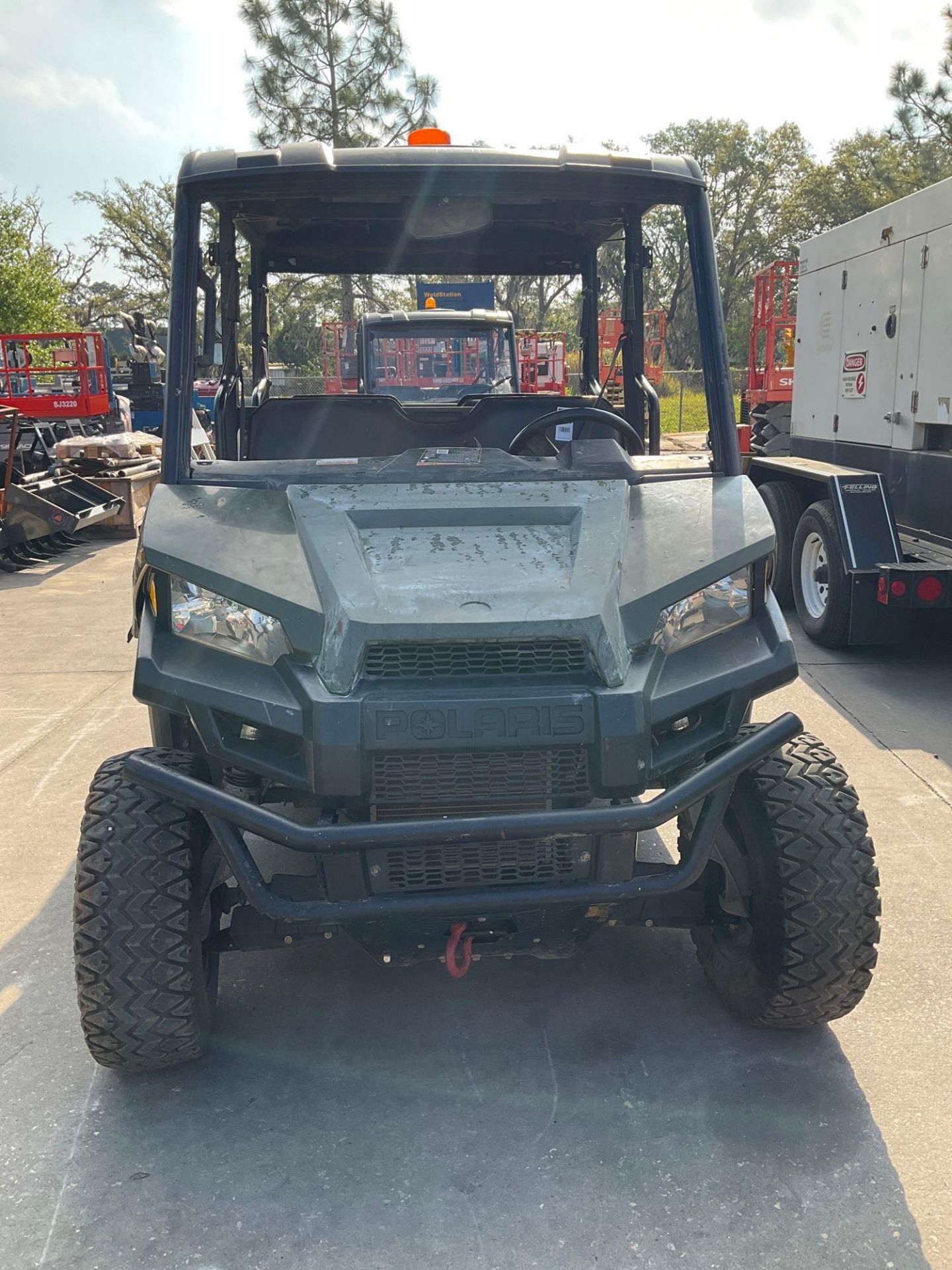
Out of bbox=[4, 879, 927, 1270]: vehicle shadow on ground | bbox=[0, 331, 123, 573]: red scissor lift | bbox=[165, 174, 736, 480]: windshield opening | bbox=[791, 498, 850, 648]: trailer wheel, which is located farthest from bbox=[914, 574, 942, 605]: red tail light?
bbox=[0, 331, 123, 573]: red scissor lift

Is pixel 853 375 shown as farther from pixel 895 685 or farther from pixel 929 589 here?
pixel 895 685

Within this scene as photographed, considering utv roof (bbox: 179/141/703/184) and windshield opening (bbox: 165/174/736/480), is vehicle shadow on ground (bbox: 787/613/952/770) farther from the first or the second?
utv roof (bbox: 179/141/703/184)

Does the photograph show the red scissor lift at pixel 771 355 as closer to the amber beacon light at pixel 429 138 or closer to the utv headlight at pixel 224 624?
the amber beacon light at pixel 429 138

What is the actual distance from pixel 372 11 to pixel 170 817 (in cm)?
2997

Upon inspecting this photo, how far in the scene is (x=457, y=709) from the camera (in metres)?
2.20

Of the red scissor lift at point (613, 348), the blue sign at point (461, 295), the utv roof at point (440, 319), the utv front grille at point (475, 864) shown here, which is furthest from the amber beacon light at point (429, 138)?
the blue sign at point (461, 295)

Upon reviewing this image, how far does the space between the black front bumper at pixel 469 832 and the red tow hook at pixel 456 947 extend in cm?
13

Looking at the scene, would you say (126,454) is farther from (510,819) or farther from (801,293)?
(510,819)

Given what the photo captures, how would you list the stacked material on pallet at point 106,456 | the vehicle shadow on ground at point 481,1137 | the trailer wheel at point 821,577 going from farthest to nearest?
the stacked material on pallet at point 106,456
the trailer wheel at point 821,577
the vehicle shadow on ground at point 481,1137

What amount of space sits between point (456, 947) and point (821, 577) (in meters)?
5.37

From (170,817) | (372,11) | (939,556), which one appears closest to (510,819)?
(170,817)

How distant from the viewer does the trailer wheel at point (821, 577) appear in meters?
6.57

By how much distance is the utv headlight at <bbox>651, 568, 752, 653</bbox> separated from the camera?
7.98 ft

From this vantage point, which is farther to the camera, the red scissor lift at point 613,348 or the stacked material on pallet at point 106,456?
the stacked material on pallet at point 106,456
